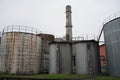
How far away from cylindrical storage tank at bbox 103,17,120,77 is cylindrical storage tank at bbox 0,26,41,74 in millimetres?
11942

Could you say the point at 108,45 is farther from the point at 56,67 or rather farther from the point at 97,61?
the point at 56,67

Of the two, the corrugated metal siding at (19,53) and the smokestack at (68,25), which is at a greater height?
the smokestack at (68,25)

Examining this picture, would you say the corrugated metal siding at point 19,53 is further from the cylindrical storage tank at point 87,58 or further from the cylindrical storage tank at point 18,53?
the cylindrical storage tank at point 87,58

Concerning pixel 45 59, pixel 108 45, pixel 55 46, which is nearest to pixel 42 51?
pixel 45 59

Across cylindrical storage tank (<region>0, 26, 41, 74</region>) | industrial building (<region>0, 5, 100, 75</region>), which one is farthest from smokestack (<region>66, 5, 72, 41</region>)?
cylindrical storage tank (<region>0, 26, 41, 74</region>)

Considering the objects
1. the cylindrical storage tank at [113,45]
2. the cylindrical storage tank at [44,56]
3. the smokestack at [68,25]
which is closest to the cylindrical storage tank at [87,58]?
the cylindrical storage tank at [113,45]

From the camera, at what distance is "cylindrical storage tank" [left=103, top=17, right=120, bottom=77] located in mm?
18031

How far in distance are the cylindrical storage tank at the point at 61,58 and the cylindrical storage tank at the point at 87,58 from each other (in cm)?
138

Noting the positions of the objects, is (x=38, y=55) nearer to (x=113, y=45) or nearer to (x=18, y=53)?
(x=18, y=53)

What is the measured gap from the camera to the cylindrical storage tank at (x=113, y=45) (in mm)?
18031

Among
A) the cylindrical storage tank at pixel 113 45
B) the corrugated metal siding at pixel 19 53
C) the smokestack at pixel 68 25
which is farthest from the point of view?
the smokestack at pixel 68 25

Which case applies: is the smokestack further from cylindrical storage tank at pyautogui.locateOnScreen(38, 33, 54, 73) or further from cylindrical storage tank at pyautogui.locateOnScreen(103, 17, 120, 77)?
cylindrical storage tank at pyautogui.locateOnScreen(103, 17, 120, 77)

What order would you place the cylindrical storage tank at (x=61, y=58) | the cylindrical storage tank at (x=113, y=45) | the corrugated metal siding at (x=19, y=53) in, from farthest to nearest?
1. the cylindrical storage tank at (x=61, y=58)
2. the corrugated metal siding at (x=19, y=53)
3. the cylindrical storage tank at (x=113, y=45)

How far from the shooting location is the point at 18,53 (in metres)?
23.3
